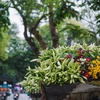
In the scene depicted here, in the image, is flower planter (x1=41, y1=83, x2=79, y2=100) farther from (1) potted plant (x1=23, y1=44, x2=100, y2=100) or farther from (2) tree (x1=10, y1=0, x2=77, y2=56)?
(2) tree (x1=10, y1=0, x2=77, y2=56)

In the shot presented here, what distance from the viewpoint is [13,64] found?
31.4m

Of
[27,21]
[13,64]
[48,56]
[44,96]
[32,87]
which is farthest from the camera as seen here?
[13,64]

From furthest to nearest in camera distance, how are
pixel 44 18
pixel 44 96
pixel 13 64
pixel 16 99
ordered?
pixel 13 64, pixel 16 99, pixel 44 18, pixel 44 96

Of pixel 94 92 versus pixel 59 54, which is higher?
pixel 59 54

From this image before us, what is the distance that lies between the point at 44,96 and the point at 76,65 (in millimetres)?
460

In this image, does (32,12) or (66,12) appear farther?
(32,12)

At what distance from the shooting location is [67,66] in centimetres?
232

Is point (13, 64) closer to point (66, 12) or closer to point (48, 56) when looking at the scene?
point (66, 12)

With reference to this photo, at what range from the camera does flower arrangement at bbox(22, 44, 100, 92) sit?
7.49 feet

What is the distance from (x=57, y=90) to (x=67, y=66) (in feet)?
0.81

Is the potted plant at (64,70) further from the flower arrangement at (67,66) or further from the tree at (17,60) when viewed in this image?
the tree at (17,60)

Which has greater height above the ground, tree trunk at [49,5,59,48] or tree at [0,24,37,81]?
tree trunk at [49,5,59,48]

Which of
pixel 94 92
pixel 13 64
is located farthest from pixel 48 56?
pixel 13 64

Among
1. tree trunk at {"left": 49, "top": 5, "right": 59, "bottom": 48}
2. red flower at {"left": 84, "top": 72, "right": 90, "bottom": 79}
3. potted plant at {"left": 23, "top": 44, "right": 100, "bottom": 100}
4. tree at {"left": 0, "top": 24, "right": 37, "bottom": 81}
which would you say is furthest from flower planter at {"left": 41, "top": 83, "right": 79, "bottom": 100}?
tree at {"left": 0, "top": 24, "right": 37, "bottom": 81}
